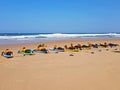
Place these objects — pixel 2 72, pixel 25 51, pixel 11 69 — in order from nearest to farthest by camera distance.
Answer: pixel 2 72 < pixel 11 69 < pixel 25 51

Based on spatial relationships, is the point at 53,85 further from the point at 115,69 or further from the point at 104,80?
the point at 115,69

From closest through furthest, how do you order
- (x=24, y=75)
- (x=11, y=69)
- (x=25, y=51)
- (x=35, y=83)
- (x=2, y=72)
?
1. (x=35, y=83)
2. (x=24, y=75)
3. (x=2, y=72)
4. (x=11, y=69)
5. (x=25, y=51)

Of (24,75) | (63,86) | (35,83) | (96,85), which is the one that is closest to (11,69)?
(24,75)

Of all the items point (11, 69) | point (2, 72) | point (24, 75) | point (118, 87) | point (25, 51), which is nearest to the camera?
point (118, 87)

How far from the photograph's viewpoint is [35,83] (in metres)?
6.35

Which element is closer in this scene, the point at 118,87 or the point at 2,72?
the point at 118,87

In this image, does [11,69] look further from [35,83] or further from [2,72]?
[35,83]

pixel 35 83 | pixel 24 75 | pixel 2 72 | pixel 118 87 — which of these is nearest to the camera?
pixel 118 87

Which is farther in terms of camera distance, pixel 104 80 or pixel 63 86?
pixel 104 80

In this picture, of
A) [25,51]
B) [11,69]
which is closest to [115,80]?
[11,69]

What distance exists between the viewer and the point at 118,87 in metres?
5.96

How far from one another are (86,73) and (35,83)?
213 cm

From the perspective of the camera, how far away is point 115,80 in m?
6.61

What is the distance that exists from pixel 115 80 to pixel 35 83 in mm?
2549
